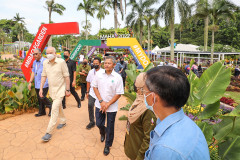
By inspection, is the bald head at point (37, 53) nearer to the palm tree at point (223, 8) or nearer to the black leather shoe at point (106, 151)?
the black leather shoe at point (106, 151)

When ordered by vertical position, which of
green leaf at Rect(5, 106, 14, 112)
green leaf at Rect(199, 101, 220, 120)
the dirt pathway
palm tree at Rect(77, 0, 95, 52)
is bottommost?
the dirt pathway

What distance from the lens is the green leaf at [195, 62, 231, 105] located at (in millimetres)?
1996

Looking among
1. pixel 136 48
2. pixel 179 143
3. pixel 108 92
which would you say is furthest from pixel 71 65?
pixel 179 143

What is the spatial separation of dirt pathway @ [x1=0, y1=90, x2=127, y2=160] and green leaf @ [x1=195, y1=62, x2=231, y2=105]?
175cm

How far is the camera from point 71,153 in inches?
117

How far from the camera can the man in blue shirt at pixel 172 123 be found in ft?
2.54

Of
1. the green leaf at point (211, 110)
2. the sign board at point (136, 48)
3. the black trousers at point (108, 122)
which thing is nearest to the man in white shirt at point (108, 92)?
the black trousers at point (108, 122)

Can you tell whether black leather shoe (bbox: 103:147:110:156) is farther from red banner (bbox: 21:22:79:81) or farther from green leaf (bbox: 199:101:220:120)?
red banner (bbox: 21:22:79:81)

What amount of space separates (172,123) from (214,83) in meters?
1.50

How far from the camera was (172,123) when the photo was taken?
2.92 ft

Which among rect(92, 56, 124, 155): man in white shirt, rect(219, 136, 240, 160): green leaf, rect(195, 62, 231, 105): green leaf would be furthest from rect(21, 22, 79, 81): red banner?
rect(219, 136, 240, 160): green leaf

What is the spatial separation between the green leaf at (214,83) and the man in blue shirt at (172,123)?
1.26m

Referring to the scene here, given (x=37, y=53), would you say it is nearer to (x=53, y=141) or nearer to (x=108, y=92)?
(x=53, y=141)

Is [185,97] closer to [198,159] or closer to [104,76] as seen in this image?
[198,159]
